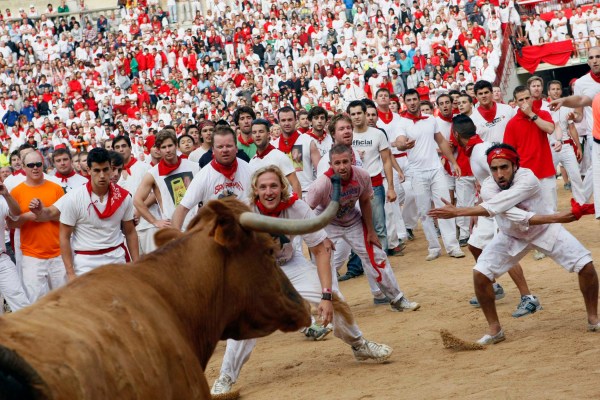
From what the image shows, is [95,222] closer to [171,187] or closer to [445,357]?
[171,187]

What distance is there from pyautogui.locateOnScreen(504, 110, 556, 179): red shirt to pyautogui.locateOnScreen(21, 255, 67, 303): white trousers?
5.75m

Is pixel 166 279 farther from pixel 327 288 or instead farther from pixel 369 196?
pixel 369 196

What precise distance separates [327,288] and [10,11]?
1603 inches

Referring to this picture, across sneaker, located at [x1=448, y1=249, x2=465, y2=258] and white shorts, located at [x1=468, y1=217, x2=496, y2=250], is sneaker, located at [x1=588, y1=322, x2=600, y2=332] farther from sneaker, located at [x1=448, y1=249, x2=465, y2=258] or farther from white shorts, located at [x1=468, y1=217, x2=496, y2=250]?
sneaker, located at [x1=448, y1=249, x2=465, y2=258]

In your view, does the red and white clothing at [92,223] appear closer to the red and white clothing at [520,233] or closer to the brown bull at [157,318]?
the red and white clothing at [520,233]

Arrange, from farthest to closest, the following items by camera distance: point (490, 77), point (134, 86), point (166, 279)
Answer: point (134, 86), point (490, 77), point (166, 279)

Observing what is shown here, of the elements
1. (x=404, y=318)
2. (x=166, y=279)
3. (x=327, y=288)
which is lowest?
(x=404, y=318)

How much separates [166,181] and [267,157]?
140 cm

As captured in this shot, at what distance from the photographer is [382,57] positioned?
30.7 meters

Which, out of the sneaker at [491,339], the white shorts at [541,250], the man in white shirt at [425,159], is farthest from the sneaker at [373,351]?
the man in white shirt at [425,159]

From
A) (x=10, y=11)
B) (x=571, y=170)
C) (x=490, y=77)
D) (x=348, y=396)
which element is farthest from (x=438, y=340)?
(x=10, y=11)

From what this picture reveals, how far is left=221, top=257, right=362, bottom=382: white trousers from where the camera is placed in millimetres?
7898

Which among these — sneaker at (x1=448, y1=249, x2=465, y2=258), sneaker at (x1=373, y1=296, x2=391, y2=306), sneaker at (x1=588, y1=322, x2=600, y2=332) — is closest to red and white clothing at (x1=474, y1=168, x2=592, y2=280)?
sneaker at (x1=588, y1=322, x2=600, y2=332)

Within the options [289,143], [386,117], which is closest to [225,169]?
[289,143]
